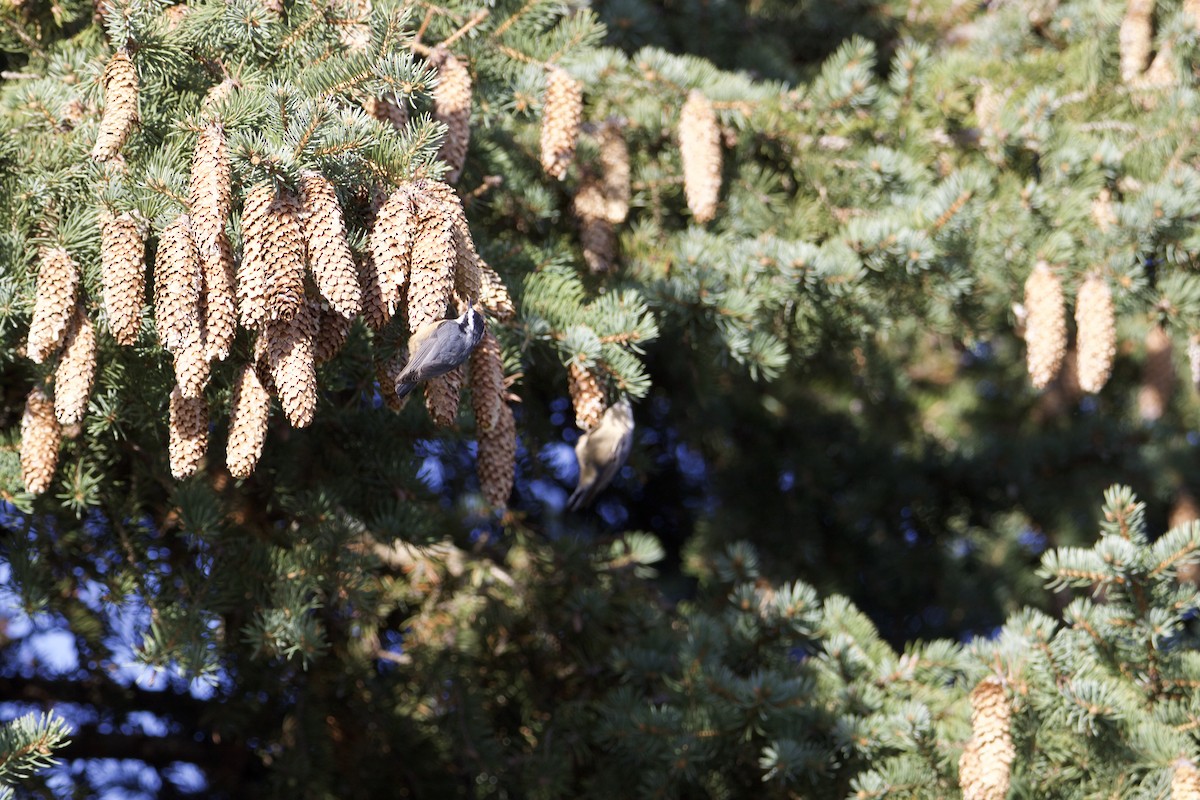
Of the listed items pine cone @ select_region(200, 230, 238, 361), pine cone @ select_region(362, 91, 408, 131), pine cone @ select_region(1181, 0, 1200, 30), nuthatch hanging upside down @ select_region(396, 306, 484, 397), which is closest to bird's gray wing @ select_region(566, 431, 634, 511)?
nuthatch hanging upside down @ select_region(396, 306, 484, 397)

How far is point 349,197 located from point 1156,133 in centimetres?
195

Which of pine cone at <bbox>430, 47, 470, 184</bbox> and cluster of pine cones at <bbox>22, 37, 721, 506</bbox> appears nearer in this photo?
cluster of pine cones at <bbox>22, 37, 721, 506</bbox>

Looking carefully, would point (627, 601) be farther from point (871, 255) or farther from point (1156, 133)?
point (1156, 133)

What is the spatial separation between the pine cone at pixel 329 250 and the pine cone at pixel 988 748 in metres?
1.27

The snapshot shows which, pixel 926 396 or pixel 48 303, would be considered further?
pixel 926 396

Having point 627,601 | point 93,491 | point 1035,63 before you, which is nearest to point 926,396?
point 1035,63

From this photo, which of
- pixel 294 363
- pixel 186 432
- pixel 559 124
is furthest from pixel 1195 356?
pixel 186 432

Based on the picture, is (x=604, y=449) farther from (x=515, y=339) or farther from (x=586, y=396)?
(x=515, y=339)

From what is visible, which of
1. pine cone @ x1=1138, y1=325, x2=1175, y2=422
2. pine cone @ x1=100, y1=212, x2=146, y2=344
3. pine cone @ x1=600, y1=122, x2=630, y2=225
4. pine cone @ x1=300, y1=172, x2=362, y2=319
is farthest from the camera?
pine cone @ x1=1138, y1=325, x2=1175, y2=422

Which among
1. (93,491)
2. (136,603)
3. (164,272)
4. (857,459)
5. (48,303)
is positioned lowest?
(857,459)

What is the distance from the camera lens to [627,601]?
2.83 m

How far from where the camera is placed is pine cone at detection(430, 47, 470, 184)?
1912 mm

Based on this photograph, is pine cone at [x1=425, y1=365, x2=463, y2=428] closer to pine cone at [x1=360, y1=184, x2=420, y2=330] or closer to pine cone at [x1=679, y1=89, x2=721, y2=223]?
pine cone at [x1=360, y1=184, x2=420, y2=330]

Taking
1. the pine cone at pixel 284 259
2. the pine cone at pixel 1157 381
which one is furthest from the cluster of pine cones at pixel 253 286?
the pine cone at pixel 1157 381
